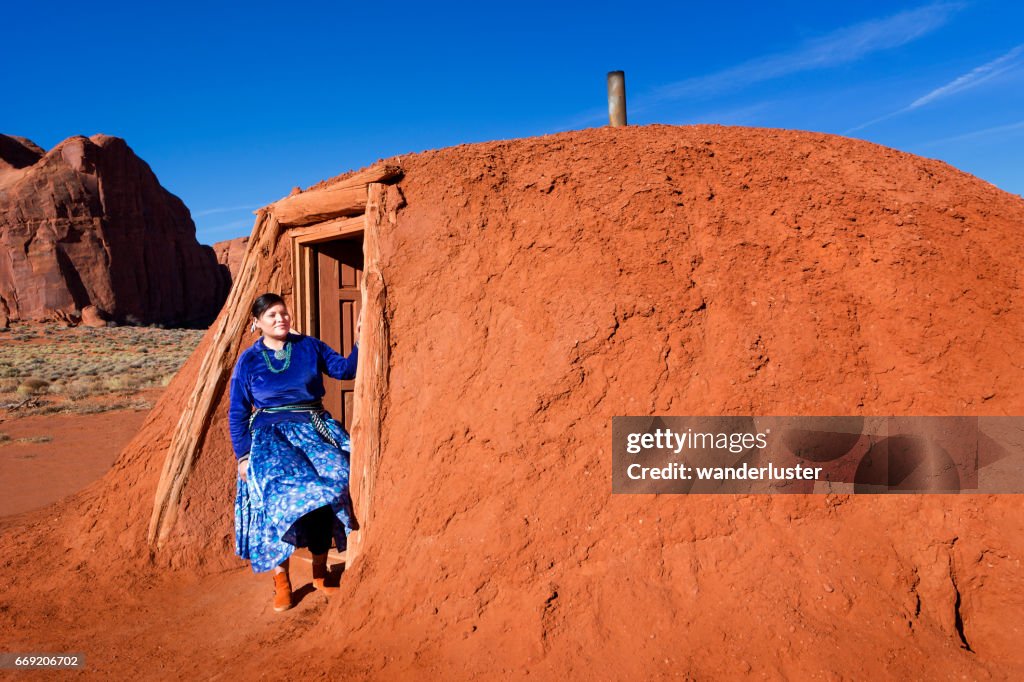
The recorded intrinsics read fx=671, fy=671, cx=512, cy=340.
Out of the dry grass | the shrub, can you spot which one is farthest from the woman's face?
the shrub

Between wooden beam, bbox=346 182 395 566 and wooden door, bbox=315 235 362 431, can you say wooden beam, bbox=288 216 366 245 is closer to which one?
wooden door, bbox=315 235 362 431

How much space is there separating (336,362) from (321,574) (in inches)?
44.8

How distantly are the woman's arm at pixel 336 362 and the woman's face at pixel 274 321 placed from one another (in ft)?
0.70

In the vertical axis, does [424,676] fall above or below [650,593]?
below

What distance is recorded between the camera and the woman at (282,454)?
3301 millimetres

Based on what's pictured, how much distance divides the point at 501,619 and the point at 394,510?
0.75m

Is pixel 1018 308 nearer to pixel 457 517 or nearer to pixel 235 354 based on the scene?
pixel 457 517

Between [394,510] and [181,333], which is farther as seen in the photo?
[181,333]

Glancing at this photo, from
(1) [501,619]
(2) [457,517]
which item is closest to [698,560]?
(1) [501,619]

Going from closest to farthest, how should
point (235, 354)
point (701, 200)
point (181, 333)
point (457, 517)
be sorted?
point (457, 517)
point (701, 200)
point (235, 354)
point (181, 333)

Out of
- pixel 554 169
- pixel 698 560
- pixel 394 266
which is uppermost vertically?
pixel 554 169

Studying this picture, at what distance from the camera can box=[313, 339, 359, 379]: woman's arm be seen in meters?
3.59

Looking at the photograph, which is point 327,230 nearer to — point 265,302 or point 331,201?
point 331,201

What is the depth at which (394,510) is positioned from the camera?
10.5 ft
